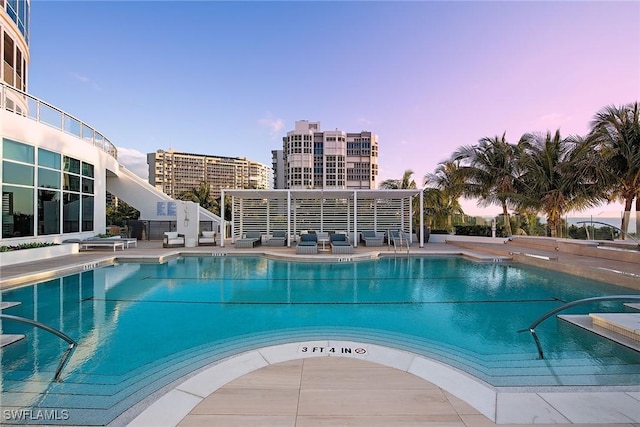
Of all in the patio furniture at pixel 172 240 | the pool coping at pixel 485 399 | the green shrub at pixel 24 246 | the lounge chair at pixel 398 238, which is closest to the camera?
the pool coping at pixel 485 399

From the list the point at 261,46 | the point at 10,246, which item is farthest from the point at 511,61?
the point at 10,246

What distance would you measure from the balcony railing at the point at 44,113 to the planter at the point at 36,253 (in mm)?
4906

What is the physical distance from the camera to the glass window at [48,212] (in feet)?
37.7

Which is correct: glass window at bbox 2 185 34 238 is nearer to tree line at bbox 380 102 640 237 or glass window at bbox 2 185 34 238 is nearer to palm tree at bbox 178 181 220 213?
tree line at bbox 380 102 640 237

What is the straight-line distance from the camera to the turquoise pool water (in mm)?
3057

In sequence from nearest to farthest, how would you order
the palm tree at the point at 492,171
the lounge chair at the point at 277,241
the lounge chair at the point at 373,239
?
1. the lounge chair at the point at 277,241
2. the lounge chair at the point at 373,239
3. the palm tree at the point at 492,171

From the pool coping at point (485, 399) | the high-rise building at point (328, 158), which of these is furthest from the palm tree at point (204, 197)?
the high-rise building at point (328, 158)

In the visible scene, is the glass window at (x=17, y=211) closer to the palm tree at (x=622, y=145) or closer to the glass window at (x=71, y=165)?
the glass window at (x=71, y=165)

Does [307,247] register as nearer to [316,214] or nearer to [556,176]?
[316,214]

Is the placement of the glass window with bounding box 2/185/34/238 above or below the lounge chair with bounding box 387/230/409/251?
above

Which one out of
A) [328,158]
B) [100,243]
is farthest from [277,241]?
[328,158]

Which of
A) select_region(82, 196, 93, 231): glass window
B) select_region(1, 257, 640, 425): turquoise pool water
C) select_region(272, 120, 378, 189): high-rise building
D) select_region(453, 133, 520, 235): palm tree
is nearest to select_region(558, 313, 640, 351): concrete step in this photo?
select_region(1, 257, 640, 425): turquoise pool water

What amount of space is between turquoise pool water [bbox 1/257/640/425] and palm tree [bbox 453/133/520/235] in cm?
880

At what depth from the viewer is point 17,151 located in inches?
416
